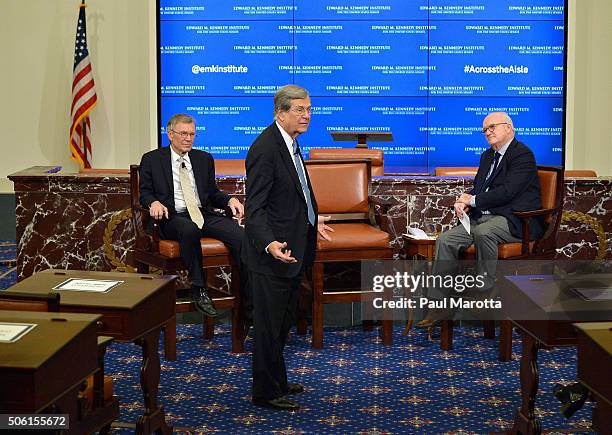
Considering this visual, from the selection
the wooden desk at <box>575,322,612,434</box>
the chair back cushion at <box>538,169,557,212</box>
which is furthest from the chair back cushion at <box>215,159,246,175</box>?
the wooden desk at <box>575,322,612,434</box>

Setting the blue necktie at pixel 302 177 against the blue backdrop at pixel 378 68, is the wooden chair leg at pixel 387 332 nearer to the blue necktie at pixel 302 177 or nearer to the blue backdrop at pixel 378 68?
the blue necktie at pixel 302 177

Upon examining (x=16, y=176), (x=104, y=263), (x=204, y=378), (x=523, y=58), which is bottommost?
(x=204, y=378)

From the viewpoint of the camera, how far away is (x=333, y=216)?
21.3 feet

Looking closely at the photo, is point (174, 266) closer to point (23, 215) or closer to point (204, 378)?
point (204, 378)

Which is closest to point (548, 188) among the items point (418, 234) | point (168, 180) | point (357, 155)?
point (418, 234)

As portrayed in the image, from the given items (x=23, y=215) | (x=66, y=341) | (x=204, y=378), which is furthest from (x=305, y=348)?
(x=66, y=341)

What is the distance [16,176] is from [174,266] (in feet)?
4.99

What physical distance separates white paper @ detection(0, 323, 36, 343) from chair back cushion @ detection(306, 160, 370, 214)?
3.44 metres

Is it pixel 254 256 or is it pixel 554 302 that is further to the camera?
pixel 254 256

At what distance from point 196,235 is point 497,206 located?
6.15 feet

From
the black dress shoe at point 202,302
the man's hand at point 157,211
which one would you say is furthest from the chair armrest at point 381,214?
the man's hand at point 157,211

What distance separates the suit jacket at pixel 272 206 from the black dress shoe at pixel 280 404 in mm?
633

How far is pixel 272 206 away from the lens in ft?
16.0

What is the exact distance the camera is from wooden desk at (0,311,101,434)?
283 centimetres
